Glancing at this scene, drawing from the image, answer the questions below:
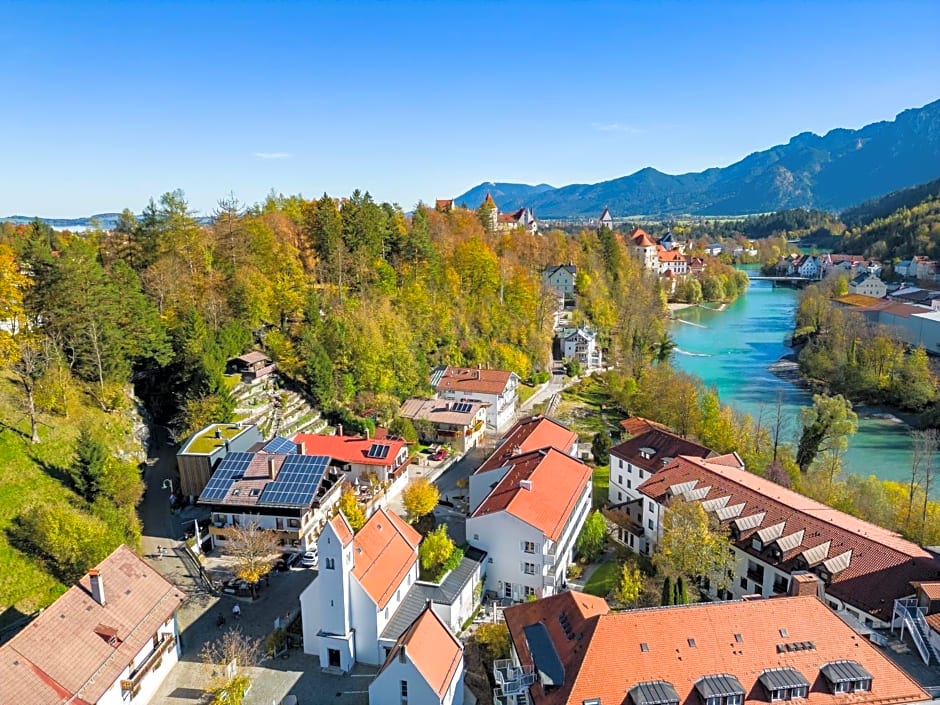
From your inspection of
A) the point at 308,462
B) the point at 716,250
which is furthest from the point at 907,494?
the point at 716,250

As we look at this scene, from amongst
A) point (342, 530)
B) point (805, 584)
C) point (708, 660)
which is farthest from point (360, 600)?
point (805, 584)

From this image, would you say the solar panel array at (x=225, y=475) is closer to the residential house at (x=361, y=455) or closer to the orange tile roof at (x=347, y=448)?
the residential house at (x=361, y=455)

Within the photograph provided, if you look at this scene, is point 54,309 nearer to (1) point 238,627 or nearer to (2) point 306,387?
(2) point 306,387

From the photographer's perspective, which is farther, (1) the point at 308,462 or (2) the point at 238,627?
(1) the point at 308,462

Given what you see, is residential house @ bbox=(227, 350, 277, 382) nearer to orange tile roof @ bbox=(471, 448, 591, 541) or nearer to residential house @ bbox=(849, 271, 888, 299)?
orange tile roof @ bbox=(471, 448, 591, 541)

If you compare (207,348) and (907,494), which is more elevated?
(207,348)

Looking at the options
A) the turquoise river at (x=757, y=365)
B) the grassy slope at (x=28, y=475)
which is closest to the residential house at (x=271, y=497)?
the grassy slope at (x=28, y=475)

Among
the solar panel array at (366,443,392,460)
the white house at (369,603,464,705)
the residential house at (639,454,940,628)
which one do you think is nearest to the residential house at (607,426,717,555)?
the residential house at (639,454,940,628)
